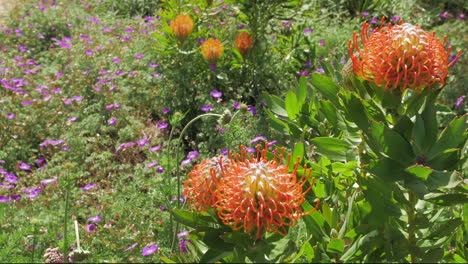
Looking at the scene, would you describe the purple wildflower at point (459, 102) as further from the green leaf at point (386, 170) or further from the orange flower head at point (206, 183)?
the orange flower head at point (206, 183)

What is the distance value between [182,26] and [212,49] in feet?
1.14

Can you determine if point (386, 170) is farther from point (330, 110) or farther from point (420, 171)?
point (330, 110)

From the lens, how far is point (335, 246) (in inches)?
37.2

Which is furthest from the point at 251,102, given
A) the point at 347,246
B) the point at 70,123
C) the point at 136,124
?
the point at 347,246

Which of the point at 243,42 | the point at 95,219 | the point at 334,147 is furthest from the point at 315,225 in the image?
the point at 243,42

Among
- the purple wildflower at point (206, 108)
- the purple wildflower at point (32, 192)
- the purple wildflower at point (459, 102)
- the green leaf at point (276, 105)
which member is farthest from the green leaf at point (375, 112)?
the purple wildflower at point (459, 102)

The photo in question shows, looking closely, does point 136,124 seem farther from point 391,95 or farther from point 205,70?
point 391,95

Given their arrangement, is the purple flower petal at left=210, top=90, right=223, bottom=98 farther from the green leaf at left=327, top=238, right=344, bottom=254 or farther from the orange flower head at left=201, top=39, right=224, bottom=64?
the green leaf at left=327, top=238, right=344, bottom=254

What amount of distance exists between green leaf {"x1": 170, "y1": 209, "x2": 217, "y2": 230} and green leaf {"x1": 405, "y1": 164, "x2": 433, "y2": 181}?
405 millimetres

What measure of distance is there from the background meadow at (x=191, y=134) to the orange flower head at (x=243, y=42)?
0.21 feet

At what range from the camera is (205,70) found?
4000 millimetres

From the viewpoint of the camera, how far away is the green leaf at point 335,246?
3.05ft

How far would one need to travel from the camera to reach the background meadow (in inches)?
38.8

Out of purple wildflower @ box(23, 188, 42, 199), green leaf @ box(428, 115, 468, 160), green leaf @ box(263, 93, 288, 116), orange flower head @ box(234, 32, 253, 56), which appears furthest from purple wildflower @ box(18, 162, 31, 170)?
green leaf @ box(428, 115, 468, 160)
